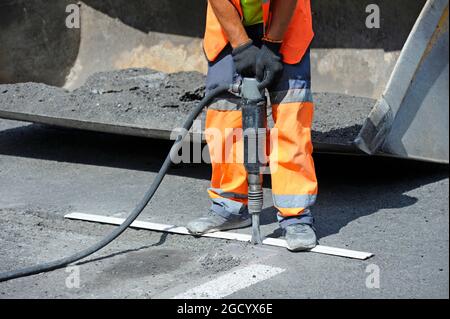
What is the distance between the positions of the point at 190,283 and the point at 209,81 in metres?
1.10

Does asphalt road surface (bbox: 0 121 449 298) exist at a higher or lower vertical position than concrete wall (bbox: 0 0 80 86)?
lower

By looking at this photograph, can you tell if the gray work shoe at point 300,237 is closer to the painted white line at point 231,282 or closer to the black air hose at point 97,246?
the painted white line at point 231,282

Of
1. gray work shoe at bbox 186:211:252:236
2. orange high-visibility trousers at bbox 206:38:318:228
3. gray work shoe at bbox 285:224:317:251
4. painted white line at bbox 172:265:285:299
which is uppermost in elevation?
orange high-visibility trousers at bbox 206:38:318:228

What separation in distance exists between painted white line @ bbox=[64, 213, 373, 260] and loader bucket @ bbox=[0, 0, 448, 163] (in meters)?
0.63

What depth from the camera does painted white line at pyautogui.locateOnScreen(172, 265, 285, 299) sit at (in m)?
3.70

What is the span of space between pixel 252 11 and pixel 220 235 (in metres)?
1.12

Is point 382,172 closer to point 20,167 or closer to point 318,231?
point 318,231

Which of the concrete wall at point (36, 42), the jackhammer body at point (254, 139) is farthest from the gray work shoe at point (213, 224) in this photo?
the concrete wall at point (36, 42)

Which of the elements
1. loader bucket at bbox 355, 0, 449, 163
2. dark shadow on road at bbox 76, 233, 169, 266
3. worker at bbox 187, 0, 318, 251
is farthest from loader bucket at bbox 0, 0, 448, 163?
dark shadow on road at bbox 76, 233, 169, 266

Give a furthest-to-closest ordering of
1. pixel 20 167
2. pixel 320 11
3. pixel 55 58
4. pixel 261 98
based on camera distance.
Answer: pixel 55 58, pixel 320 11, pixel 20 167, pixel 261 98

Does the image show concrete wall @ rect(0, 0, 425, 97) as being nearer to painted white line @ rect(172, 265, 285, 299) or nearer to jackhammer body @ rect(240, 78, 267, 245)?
jackhammer body @ rect(240, 78, 267, 245)

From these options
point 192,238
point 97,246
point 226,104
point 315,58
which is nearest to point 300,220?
point 192,238
